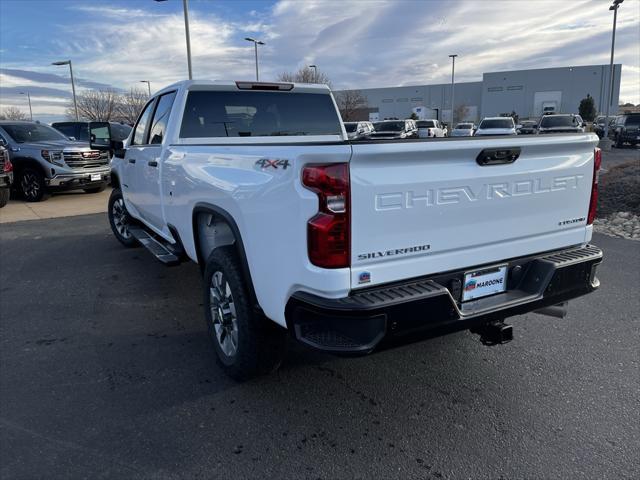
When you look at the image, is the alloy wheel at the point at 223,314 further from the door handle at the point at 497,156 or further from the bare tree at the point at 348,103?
the bare tree at the point at 348,103

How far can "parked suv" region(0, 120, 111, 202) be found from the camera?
12297 mm

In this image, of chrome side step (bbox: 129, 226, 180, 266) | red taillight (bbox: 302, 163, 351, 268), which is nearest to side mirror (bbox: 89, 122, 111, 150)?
chrome side step (bbox: 129, 226, 180, 266)

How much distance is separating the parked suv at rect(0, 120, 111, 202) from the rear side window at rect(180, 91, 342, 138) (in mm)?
8643

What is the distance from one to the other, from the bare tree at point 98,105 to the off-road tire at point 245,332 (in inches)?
2154

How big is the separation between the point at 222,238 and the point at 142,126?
2853 mm

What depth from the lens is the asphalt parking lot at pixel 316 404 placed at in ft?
8.80

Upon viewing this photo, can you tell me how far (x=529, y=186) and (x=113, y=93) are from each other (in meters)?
59.0

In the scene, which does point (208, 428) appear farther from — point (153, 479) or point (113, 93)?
point (113, 93)

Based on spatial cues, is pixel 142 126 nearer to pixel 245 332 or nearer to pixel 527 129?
pixel 245 332

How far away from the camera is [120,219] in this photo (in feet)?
24.7

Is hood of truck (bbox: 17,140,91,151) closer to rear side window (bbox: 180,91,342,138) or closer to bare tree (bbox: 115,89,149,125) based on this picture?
rear side window (bbox: 180,91,342,138)

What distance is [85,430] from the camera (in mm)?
2984

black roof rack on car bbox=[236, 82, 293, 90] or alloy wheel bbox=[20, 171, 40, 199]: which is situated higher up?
black roof rack on car bbox=[236, 82, 293, 90]

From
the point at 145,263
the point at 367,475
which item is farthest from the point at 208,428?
the point at 145,263
